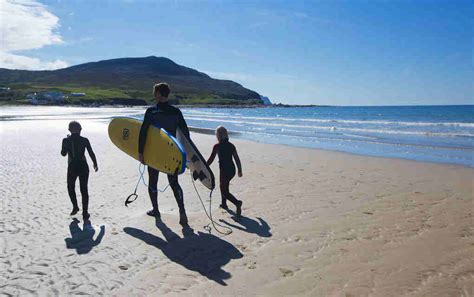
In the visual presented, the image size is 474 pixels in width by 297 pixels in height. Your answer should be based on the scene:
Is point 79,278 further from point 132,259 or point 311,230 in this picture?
point 311,230

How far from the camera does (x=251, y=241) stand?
5625 millimetres

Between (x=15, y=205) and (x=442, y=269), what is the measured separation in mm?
7031

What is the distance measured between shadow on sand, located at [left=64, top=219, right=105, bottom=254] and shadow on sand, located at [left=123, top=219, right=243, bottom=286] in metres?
0.50

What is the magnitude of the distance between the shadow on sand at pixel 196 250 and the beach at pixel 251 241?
0.05 feet

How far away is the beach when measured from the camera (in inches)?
166

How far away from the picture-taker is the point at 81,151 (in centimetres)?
659

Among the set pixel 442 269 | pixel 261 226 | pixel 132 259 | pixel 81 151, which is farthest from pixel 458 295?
pixel 81 151

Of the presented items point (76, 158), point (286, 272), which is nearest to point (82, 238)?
point (76, 158)

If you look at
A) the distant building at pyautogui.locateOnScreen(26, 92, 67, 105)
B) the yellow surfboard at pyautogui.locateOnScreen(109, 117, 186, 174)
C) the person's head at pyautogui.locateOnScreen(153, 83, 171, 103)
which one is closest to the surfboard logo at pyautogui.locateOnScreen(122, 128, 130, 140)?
the yellow surfboard at pyautogui.locateOnScreen(109, 117, 186, 174)

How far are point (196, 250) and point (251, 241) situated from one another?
0.84 m

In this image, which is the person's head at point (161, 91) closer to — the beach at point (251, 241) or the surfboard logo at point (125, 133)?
the surfboard logo at point (125, 133)

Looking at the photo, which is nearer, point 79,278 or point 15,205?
point 79,278

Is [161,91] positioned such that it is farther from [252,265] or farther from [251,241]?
[252,265]

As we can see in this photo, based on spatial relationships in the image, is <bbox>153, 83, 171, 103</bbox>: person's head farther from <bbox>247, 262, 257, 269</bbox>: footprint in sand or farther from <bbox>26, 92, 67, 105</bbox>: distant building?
<bbox>26, 92, 67, 105</bbox>: distant building
